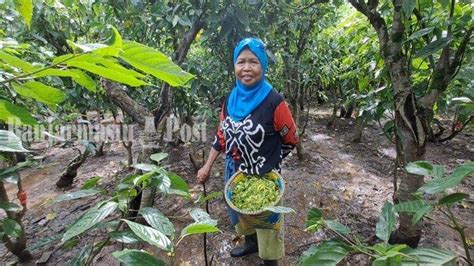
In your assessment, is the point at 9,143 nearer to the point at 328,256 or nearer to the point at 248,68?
the point at 328,256

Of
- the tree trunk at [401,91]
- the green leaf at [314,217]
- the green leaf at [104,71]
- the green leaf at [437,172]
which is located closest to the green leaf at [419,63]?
the tree trunk at [401,91]

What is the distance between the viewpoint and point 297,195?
3.07m

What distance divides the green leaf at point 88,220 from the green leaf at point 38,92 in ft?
0.77

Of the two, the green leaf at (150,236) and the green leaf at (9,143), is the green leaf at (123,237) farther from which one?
the green leaf at (9,143)

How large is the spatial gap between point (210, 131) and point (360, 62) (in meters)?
3.04

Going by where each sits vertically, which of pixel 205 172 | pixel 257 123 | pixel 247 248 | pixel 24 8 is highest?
pixel 24 8

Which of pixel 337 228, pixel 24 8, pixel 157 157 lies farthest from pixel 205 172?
pixel 24 8

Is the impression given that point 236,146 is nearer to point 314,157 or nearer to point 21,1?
point 21,1

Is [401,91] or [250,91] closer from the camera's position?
[401,91]

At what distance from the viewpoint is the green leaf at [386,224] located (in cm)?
86

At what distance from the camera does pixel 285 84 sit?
13.0ft

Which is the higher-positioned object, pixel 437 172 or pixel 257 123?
pixel 257 123

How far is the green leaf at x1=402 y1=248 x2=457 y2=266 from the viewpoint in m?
0.69

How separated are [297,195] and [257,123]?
1498 mm
